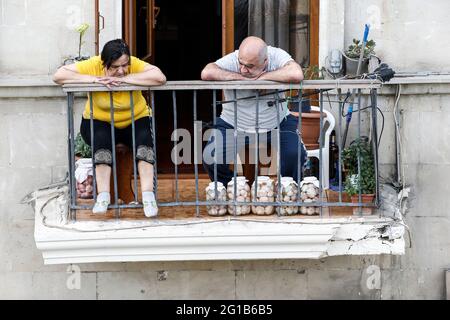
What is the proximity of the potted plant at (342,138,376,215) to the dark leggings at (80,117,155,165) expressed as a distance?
1.56m

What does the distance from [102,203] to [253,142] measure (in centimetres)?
136

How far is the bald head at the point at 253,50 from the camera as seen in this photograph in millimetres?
7164

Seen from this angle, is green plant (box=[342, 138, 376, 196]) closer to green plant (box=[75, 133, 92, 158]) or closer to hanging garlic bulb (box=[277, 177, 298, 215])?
hanging garlic bulb (box=[277, 177, 298, 215])

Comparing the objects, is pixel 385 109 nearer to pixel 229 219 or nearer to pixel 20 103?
pixel 229 219

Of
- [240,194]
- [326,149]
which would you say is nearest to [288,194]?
[240,194]

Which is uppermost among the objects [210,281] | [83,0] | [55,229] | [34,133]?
[83,0]

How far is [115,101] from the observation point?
23.7 ft

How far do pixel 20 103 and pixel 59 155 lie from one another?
56 cm

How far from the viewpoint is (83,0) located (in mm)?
8289

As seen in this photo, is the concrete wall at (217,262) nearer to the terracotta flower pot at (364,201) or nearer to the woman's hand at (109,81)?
the terracotta flower pot at (364,201)

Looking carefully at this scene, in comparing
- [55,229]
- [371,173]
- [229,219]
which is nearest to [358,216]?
[371,173]

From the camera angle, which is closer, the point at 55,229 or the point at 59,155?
the point at 55,229

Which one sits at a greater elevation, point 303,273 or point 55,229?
point 55,229

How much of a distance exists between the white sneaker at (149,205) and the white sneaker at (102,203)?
0.92 feet
